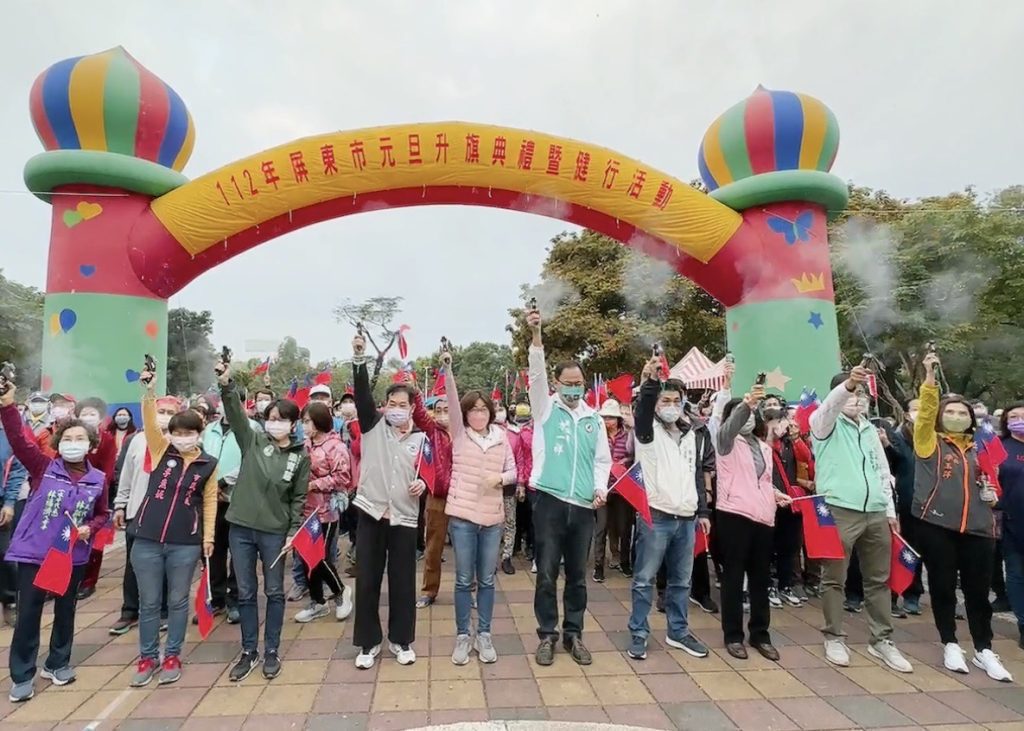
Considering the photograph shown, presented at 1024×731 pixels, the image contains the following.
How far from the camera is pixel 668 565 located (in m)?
3.96

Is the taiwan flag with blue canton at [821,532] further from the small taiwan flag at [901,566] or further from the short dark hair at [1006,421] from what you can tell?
the short dark hair at [1006,421]

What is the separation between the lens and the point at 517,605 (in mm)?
4824

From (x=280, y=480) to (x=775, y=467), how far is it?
140 inches

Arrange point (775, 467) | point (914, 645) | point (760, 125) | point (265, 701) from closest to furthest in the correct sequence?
point (265, 701), point (914, 645), point (775, 467), point (760, 125)

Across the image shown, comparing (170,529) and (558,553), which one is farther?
(558,553)

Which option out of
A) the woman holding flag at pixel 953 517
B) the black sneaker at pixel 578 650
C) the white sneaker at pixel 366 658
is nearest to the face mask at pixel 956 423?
the woman holding flag at pixel 953 517

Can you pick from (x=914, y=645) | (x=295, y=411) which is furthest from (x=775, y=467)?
(x=295, y=411)

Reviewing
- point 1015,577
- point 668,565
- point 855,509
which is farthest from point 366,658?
point 1015,577

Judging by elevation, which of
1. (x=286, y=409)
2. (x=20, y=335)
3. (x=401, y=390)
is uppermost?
(x=20, y=335)

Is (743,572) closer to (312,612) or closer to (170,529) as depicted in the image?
(312,612)

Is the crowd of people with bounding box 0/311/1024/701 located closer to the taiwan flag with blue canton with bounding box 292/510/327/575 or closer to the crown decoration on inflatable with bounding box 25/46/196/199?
the taiwan flag with blue canton with bounding box 292/510/327/575

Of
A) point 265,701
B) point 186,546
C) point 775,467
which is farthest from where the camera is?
point 775,467

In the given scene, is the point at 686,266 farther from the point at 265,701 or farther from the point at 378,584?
the point at 265,701

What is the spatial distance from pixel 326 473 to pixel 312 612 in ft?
3.38
